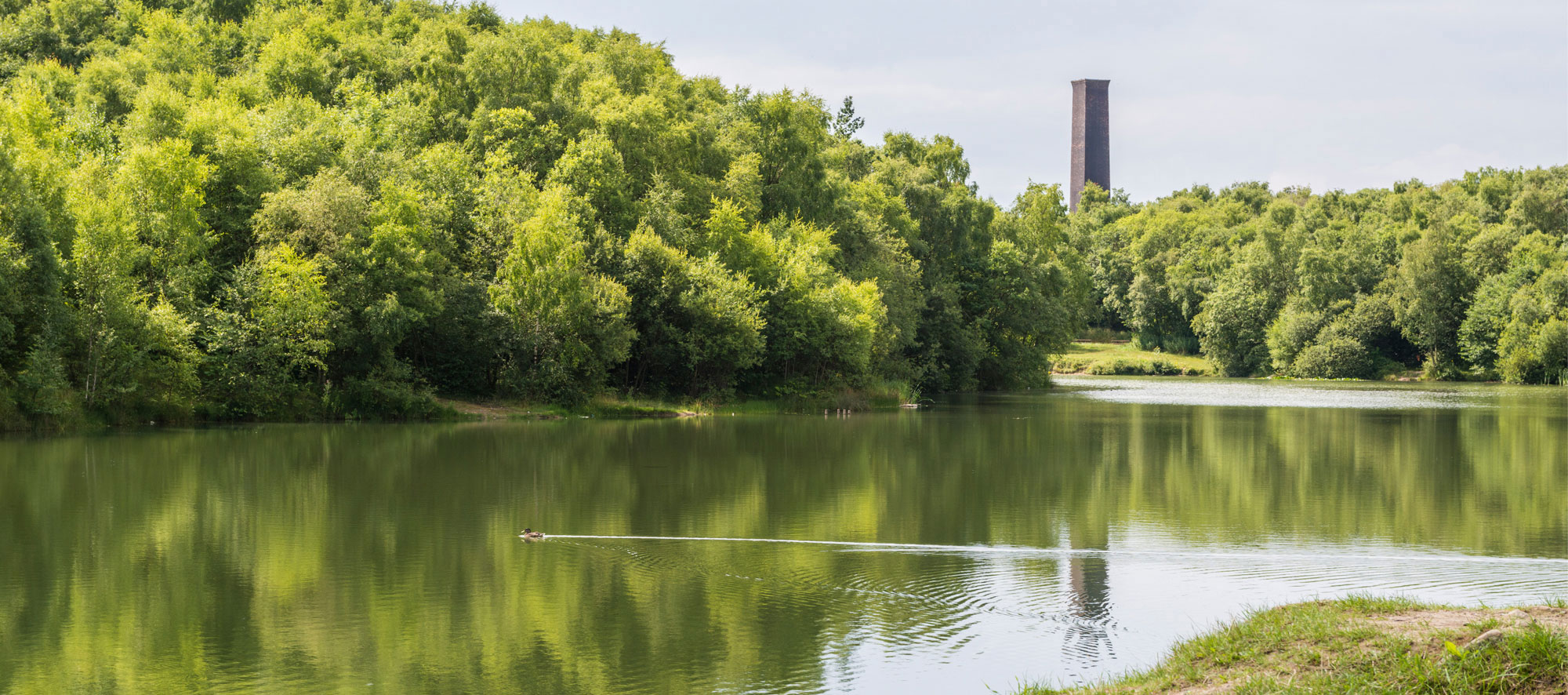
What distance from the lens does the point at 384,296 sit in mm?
45375

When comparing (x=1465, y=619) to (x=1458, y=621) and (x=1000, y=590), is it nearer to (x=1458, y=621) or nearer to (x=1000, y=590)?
(x=1458, y=621)

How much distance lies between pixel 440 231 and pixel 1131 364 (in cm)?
8193

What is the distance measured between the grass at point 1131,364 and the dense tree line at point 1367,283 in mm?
2069

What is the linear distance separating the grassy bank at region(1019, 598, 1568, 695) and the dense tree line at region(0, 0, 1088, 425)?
35.3 metres

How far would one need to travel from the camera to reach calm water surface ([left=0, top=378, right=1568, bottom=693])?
11.2 metres

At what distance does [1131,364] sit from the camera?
11781cm

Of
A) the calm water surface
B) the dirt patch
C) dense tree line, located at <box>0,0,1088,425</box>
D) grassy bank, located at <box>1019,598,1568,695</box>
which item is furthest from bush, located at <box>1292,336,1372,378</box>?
the dirt patch

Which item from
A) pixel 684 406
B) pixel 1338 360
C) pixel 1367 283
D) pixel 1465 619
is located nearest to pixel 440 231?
pixel 684 406

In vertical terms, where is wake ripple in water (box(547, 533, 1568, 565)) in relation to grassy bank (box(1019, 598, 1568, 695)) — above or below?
below

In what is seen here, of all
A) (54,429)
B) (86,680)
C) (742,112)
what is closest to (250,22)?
(742,112)

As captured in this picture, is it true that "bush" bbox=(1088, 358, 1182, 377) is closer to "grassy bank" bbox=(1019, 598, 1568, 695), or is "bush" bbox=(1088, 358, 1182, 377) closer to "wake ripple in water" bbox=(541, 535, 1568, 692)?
"wake ripple in water" bbox=(541, 535, 1568, 692)

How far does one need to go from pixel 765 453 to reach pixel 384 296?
19222 mm

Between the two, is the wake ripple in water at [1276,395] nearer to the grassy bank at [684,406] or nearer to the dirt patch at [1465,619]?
the grassy bank at [684,406]

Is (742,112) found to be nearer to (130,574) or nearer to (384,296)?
(384,296)
